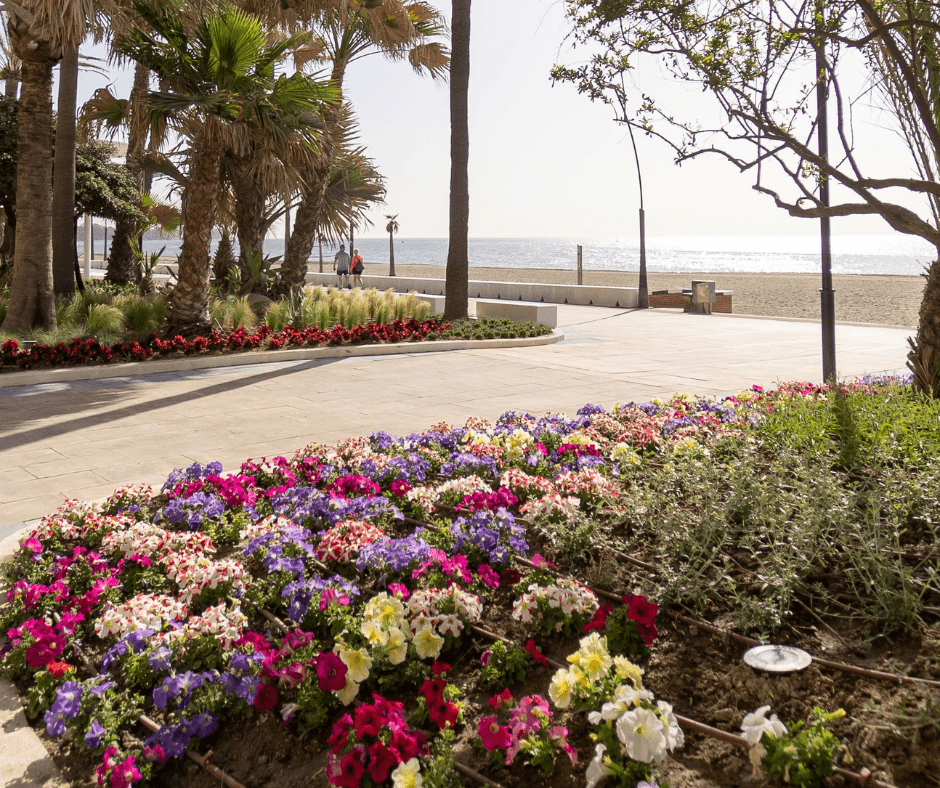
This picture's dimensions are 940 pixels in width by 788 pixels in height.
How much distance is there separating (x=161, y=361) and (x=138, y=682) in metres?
8.53

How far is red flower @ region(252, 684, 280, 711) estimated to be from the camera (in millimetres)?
2688

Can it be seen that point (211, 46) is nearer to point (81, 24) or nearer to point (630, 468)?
point (81, 24)

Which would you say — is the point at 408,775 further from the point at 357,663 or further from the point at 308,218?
the point at 308,218

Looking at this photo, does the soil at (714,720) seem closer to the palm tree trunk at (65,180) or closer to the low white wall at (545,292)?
the palm tree trunk at (65,180)

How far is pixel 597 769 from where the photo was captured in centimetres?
216

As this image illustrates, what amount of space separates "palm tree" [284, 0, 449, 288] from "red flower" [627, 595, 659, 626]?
14712 mm

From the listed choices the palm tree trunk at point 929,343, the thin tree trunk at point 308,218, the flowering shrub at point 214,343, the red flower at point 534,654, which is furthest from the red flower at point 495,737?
the thin tree trunk at point 308,218

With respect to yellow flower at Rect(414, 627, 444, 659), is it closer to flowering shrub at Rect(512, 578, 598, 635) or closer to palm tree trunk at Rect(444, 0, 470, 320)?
flowering shrub at Rect(512, 578, 598, 635)

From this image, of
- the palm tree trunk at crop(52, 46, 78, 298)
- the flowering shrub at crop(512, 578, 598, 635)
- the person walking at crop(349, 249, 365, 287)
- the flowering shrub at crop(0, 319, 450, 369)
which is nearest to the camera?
the flowering shrub at crop(512, 578, 598, 635)

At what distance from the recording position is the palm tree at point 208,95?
11.2 m

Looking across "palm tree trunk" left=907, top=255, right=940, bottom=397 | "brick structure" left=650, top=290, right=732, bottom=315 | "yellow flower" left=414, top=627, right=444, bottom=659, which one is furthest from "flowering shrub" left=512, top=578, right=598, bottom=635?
"brick structure" left=650, top=290, right=732, bottom=315

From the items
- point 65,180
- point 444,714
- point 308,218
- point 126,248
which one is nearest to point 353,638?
point 444,714

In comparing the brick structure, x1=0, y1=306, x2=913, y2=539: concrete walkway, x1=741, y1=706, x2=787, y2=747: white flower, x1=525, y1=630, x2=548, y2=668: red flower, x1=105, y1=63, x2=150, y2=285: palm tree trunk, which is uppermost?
x1=105, y1=63, x2=150, y2=285: palm tree trunk

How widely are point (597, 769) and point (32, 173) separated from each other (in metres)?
11.6
